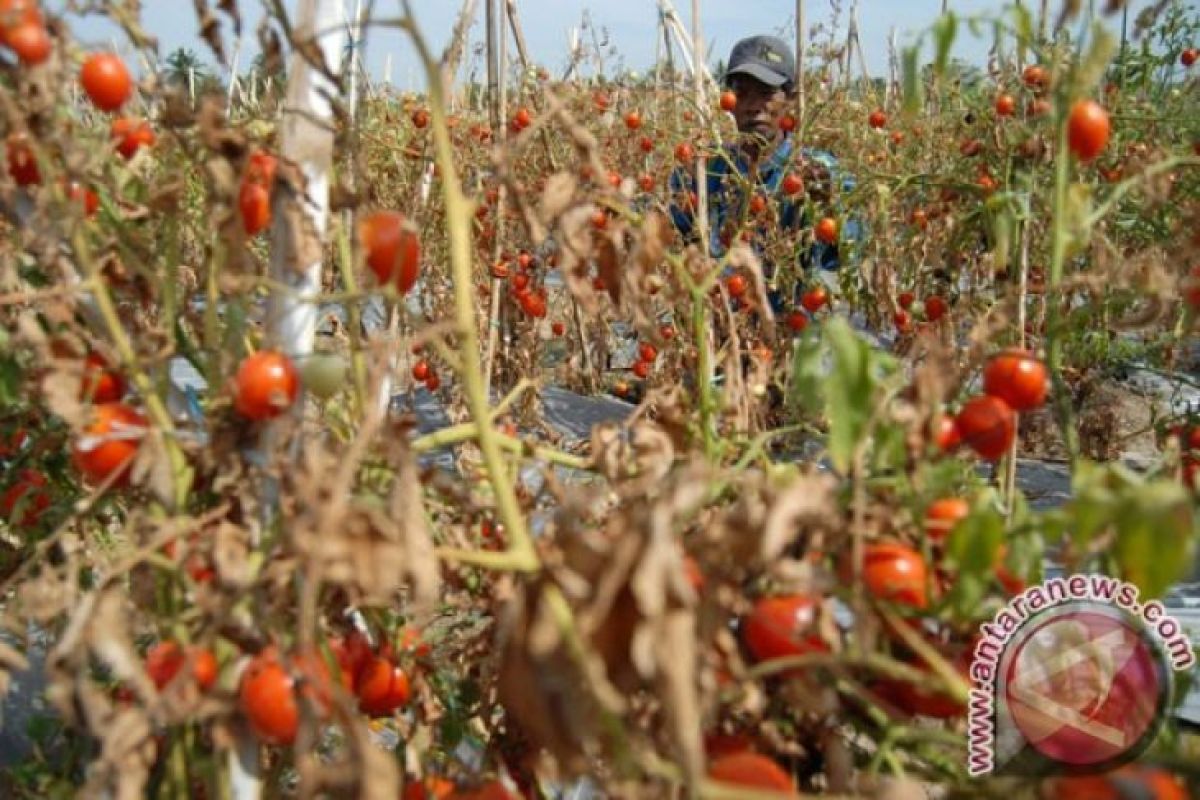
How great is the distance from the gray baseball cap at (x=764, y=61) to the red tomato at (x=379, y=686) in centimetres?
228

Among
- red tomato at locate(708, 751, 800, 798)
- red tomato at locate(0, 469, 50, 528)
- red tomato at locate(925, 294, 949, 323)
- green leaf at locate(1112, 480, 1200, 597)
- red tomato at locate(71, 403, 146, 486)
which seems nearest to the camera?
green leaf at locate(1112, 480, 1200, 597)

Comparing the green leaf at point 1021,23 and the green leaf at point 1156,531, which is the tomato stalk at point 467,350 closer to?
the green leaf at point 1156,531

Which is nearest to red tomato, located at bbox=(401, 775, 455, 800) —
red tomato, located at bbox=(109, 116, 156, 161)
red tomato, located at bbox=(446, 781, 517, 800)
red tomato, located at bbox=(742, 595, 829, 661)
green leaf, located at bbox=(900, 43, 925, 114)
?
red tomato, located at bbox=(446, 781, 517, 800)

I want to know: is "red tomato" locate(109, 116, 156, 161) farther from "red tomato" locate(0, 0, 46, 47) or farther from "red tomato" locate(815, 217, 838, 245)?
"red tomato" locate(815, 217, 838, 245)

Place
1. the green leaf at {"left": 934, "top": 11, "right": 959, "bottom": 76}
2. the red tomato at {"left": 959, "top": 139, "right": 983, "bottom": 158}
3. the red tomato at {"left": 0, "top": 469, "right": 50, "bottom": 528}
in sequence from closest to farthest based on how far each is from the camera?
the green leaf at {"left": 934, "top": 11, "right": 959, "bottom": 76}
the red tomato at {"left": 0, "top": 469, "right": 50, "bottom": 528}
the red tomato at {"left": 959, "top": 139, "right": 983, "bottom": 158}

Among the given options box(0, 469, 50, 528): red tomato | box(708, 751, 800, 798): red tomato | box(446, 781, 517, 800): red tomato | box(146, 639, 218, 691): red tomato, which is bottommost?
box(446, 781, 517, 800): red tomato

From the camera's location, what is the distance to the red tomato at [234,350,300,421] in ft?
1.97

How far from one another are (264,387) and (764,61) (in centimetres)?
239

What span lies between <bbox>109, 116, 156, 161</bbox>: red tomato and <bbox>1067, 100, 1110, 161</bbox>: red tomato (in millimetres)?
666

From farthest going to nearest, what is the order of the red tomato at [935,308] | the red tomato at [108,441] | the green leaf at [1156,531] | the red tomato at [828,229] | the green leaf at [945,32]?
1. the red tomato at [828,229]
2. the red tomato at [935,308]
3. the green leaf at [945,32]
4. the red tomato at [108,441]
5. the green leaf at [1156,531]

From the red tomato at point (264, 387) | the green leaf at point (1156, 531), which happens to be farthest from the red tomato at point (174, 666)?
the green leaf at point (1156, 531)

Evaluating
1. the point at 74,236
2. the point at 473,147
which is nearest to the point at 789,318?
the point at 473,147

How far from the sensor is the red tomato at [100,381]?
644 mm

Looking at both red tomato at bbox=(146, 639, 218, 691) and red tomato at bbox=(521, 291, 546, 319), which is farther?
red tomato at bbox=(521, 291, 546, 319)
